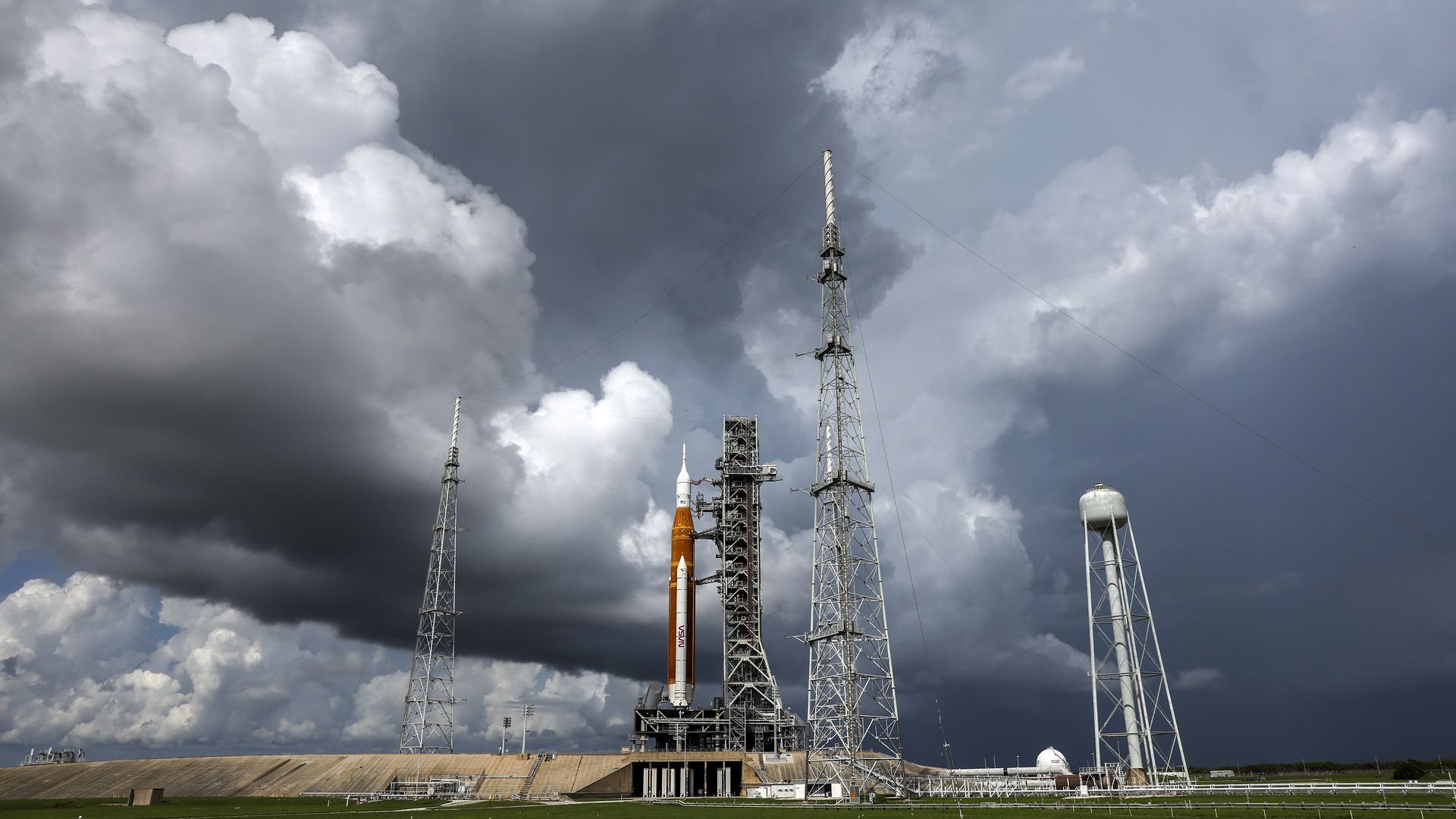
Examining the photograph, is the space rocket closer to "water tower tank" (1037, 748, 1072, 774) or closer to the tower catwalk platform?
the tower catwalk platform

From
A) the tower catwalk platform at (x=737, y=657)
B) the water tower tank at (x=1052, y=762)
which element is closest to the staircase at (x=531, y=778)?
the tower catwalk platform at (x=737, y=657)

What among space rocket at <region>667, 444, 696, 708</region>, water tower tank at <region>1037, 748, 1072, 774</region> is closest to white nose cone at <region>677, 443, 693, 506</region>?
space rocket at <region>667, 444, 696, 708</region>

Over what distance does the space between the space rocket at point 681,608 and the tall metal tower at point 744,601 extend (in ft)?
8.50

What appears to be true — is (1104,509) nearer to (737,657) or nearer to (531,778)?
(737,657)

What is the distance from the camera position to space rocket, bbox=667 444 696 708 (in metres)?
107

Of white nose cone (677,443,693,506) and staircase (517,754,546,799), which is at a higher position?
white nose cone (677,443,693,506)

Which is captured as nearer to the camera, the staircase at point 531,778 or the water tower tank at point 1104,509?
the water tower tank at point 1104,509

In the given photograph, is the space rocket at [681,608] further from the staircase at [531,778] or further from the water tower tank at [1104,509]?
the water tower tank at [1104,509]

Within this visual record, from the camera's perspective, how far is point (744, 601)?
112 m

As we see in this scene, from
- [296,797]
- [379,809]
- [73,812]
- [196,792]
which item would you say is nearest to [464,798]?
[379,809]

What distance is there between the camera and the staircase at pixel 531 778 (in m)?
89.4

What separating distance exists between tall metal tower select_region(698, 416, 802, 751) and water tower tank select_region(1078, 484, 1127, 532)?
140 feet

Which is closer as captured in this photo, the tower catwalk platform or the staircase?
the staircase

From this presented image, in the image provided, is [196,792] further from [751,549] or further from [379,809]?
[751,549]
